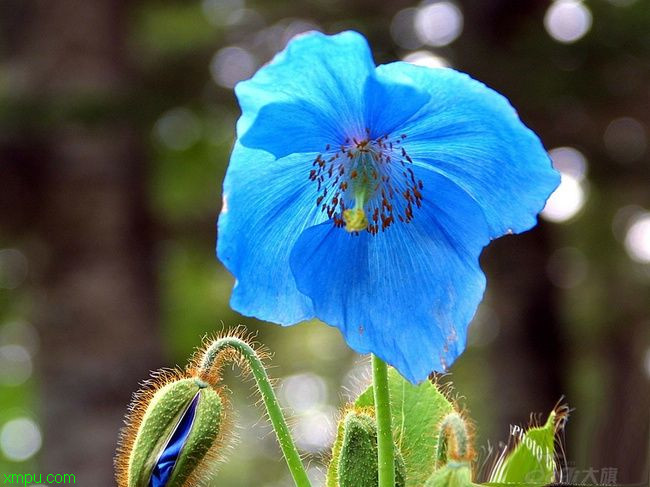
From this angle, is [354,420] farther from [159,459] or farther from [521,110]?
[521,110]

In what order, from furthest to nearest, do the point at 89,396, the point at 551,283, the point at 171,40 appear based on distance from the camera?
1. the point at 171,40
2. the point at 551,283
3. the point at 89,396

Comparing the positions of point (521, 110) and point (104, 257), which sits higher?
point (521, 110)

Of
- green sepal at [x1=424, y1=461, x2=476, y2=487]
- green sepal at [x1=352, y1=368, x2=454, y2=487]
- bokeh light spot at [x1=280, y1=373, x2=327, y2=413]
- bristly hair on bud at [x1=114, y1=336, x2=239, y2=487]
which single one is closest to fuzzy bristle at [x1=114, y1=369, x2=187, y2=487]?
bristly hair on bud at [x1=114, y1=336, x2=239, y2=487]

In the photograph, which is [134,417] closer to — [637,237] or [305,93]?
[305,93]

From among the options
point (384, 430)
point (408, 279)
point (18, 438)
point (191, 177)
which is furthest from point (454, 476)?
point (18, 438)

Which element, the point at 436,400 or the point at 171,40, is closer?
the point at 436,400

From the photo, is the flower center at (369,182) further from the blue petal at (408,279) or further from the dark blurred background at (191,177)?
the dark blurred background at (191,177)

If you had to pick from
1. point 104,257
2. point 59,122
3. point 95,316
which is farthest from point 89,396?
point 59,122

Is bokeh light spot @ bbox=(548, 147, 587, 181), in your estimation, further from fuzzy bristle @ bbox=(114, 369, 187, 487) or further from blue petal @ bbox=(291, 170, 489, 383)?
fuzzy bristle @ bbox=(114, 369, 187, 487)
